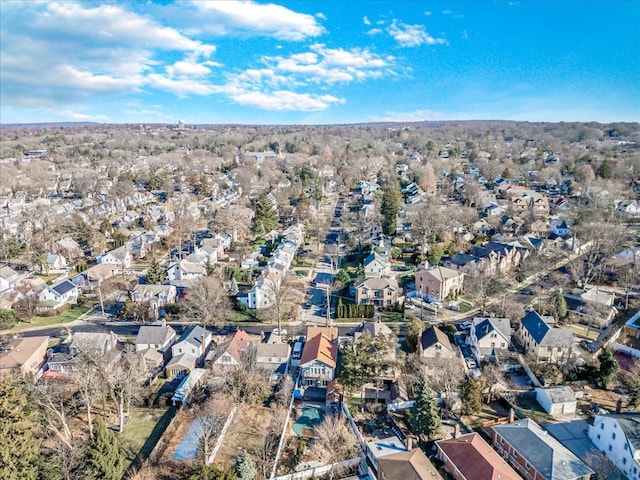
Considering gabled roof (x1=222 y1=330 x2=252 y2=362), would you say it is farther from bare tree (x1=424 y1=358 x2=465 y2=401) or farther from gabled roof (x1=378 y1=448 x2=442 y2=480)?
bare tree (x1=424 y1=358 x2=465 y2=401)

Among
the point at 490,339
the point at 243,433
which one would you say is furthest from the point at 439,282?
the point at 243,433

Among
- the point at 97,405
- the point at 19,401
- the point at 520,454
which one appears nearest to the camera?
the point at 19,401

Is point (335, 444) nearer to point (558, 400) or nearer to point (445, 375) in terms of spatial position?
point (445, 375)

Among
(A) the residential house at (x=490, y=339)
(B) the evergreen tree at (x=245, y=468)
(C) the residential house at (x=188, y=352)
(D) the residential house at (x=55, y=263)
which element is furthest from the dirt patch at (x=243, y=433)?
(D) the residential house at (x=55, y=263)

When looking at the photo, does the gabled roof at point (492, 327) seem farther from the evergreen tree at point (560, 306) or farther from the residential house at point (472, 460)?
the residential house at point (472, 460)

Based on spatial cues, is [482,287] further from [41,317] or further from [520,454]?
[41,317]

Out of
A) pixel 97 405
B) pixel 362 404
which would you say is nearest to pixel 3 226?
pixel 97 405
